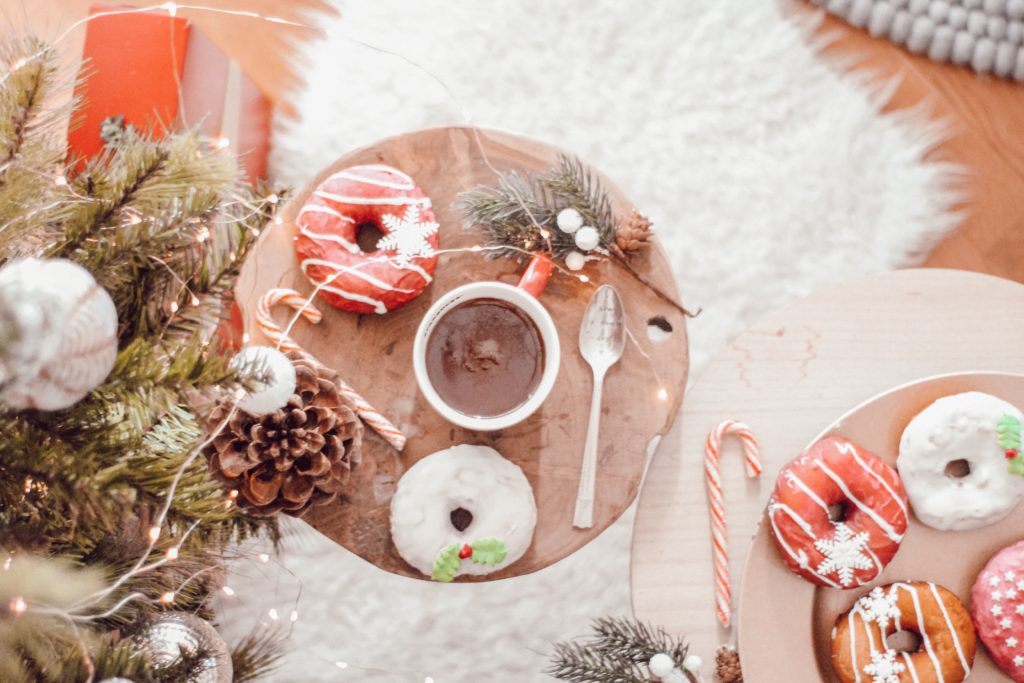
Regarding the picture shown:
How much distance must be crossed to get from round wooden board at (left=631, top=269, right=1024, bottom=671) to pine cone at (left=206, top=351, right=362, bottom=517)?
42 centimetres

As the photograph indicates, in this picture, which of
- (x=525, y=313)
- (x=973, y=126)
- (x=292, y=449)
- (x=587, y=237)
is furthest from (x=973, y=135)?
(x=292, y=449)

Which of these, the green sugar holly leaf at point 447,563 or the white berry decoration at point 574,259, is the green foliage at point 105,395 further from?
the white berry decoration at point 574,259

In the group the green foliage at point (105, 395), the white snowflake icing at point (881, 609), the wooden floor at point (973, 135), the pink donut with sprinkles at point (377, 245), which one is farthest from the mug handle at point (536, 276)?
the wooden floor at point (973, 135)

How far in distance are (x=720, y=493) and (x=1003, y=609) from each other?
1.22 feet

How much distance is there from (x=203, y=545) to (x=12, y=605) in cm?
17

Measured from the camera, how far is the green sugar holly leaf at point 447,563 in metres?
1.08

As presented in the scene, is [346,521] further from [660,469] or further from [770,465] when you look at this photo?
[770,465]

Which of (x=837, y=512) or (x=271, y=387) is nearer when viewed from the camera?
(x=271, y=387)

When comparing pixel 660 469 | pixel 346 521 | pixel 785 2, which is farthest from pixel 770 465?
pixel 785 2

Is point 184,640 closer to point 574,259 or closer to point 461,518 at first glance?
point 461,518

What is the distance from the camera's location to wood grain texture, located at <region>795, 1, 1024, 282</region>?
1726mm

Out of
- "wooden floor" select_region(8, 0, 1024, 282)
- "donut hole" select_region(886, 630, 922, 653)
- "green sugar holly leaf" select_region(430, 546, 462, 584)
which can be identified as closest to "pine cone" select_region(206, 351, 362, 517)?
"green sugar holly leaf" select_region(430, 546, 462, 584)

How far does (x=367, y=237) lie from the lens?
115 cm

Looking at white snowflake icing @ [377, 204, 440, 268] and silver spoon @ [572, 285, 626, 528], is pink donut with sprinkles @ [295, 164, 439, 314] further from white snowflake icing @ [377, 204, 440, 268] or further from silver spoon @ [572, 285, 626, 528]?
silver spoon @ [572, 285, 626, 528]
